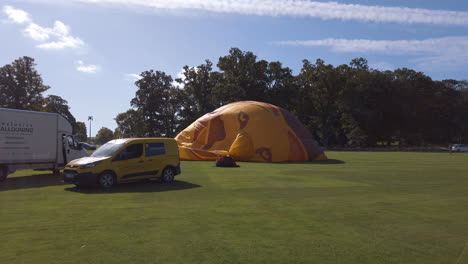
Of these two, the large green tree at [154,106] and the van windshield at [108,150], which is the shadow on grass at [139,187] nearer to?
the van windshield at [108,150]

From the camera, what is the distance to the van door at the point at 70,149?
18719mm

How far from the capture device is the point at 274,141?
3042cm

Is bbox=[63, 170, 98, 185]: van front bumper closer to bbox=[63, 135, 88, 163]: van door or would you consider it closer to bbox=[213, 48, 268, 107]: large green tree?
bbox=[63, 135, 88, 163]: van door

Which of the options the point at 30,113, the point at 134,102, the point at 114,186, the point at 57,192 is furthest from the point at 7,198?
the point at 134,102

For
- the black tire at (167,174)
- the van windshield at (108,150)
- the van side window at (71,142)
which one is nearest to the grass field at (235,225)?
the van windshield at (108,150)

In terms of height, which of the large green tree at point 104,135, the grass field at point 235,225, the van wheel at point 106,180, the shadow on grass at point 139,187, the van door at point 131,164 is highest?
the large green tree at point 104,135

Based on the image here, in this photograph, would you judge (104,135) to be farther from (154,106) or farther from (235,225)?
(235,225)

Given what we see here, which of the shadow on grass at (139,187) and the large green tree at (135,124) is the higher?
the large green tree at (135,124)

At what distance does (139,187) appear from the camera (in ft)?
46.7

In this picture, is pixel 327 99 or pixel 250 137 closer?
pixel 250 137

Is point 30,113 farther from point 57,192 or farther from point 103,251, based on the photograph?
point 103,251

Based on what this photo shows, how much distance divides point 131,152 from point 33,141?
5536 millimetres

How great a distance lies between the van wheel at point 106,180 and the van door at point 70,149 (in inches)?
237

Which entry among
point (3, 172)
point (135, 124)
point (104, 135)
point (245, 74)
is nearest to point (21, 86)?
point (135, 124)
